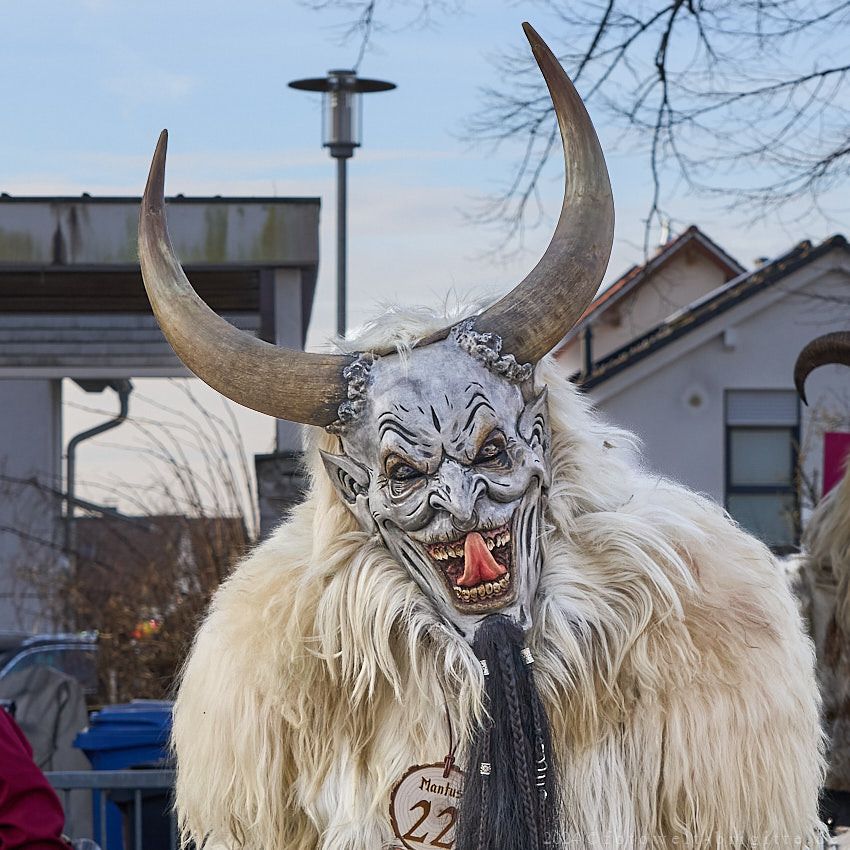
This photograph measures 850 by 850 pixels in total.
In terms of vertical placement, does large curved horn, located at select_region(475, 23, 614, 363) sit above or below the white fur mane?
above

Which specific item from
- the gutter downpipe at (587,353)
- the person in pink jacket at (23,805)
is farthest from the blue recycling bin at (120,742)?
the gutter downpipe at (587,353)

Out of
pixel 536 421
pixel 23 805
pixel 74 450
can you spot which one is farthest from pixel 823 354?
pixel 74 450

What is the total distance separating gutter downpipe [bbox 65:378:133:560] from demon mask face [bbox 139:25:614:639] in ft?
19.0

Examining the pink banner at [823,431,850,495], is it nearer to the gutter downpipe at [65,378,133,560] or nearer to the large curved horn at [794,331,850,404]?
the large curved horn at [794,331,850,404]

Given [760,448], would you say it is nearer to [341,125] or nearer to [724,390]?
[724,390]

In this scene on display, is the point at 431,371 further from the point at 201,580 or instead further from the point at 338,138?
the point at 338,138

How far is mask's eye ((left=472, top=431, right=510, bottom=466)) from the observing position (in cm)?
248

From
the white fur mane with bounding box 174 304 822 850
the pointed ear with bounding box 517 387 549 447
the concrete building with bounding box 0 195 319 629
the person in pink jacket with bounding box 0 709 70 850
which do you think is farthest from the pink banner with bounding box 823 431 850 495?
the person in pink jacket with bounding box 0 709 70 850

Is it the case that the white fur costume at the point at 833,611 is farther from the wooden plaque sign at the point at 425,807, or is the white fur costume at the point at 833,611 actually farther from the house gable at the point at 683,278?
the house gable at the point at 683,278

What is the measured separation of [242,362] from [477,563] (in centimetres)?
56

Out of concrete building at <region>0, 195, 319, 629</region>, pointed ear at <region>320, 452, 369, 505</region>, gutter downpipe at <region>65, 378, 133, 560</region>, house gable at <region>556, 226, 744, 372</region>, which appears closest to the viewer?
pointed ear at <region>320, 452, 369, 505</region>

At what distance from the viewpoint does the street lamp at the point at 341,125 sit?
7.91 m

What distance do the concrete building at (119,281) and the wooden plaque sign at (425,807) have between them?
13.1 feet

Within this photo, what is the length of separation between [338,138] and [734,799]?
621cm
